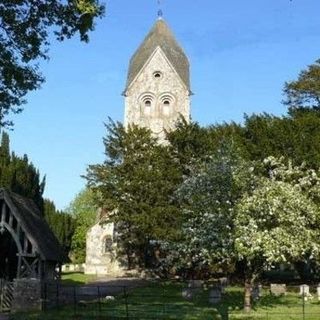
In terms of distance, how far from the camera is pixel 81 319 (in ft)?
71.0

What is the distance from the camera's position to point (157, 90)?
6306 cm

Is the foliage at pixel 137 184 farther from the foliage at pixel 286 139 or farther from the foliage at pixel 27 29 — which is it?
the foliage at pixel 27 29

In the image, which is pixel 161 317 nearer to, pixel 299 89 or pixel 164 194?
pixel 164 194

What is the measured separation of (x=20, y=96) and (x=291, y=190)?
13.5 m

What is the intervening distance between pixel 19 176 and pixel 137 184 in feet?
29.4

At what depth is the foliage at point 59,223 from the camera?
6325 centimetres

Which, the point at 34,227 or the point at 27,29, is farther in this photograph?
the point at 34,227

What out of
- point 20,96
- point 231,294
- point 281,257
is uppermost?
point 20,96

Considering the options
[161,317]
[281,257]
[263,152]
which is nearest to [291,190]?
[281,257]

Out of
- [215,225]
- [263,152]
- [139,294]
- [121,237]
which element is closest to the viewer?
[215,225]

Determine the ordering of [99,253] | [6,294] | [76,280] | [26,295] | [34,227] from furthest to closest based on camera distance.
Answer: [99,253] → [76,280] → [34,227] → [6,294] → [26,295]

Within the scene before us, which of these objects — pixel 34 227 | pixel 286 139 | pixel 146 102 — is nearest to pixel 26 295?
pixel 34 227

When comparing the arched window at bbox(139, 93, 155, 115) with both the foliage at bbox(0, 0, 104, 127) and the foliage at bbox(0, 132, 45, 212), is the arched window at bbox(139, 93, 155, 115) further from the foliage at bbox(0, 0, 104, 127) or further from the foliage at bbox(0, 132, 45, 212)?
the foliage at bbox(0, 0, 104, 127)

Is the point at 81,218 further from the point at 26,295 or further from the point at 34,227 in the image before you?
the point at 26,295
